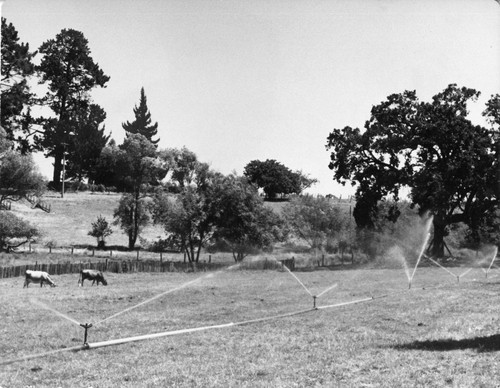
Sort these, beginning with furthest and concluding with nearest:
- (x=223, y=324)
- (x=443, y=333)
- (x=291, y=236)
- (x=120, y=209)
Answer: (x=291, y=236) < (x=120, y=209) < (x=223, y=324) < (x=443, y=333)

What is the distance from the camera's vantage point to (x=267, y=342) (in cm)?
1431

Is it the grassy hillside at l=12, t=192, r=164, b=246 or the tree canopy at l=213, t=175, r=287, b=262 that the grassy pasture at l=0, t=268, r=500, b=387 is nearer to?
the tree canopy at l=213, t=175, r=287, b=262

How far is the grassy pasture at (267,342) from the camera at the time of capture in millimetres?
10375

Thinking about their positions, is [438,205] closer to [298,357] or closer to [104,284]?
[104,284]

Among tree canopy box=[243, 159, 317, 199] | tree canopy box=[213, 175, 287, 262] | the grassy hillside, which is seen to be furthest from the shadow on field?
tree canopy box=[243, 159, 317, 199]

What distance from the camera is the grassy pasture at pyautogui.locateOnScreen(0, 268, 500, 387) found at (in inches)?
408

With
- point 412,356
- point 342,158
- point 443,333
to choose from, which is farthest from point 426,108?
point 412,356

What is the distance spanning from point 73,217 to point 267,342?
72.3 m

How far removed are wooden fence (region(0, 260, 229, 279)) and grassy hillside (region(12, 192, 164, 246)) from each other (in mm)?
23121

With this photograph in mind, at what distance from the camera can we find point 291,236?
74438 millimetres

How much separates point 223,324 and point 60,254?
43897 millimetres

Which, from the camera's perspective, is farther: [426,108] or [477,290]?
[426,108]

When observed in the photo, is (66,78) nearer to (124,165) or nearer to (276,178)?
(124,165)

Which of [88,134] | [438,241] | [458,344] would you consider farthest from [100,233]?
[458,344]
